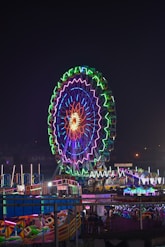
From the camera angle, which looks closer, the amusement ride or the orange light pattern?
the amusement ride

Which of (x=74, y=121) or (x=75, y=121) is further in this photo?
(x=74, y=121)

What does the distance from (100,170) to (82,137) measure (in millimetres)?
3249

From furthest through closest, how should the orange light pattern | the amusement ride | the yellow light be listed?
1. the yellow light
2. the orange light pattern
3. the amusement ride

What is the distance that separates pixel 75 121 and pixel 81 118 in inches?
22.6

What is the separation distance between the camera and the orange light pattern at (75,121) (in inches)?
1216

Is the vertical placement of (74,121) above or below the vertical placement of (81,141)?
above

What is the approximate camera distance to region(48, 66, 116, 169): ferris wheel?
29.0 metres

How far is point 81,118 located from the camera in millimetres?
31047

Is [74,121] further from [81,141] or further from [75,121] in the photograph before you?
[81,141]

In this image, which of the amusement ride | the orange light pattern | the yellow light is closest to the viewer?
the amusement ride

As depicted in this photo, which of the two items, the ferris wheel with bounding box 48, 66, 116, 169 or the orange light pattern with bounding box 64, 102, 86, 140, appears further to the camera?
the orange light pattern with bounding box 64, 102, 86, 140

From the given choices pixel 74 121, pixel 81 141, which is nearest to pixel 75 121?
pixel 74 121

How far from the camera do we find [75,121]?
31.4m

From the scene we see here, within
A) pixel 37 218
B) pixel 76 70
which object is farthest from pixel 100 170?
pixel 37 218
